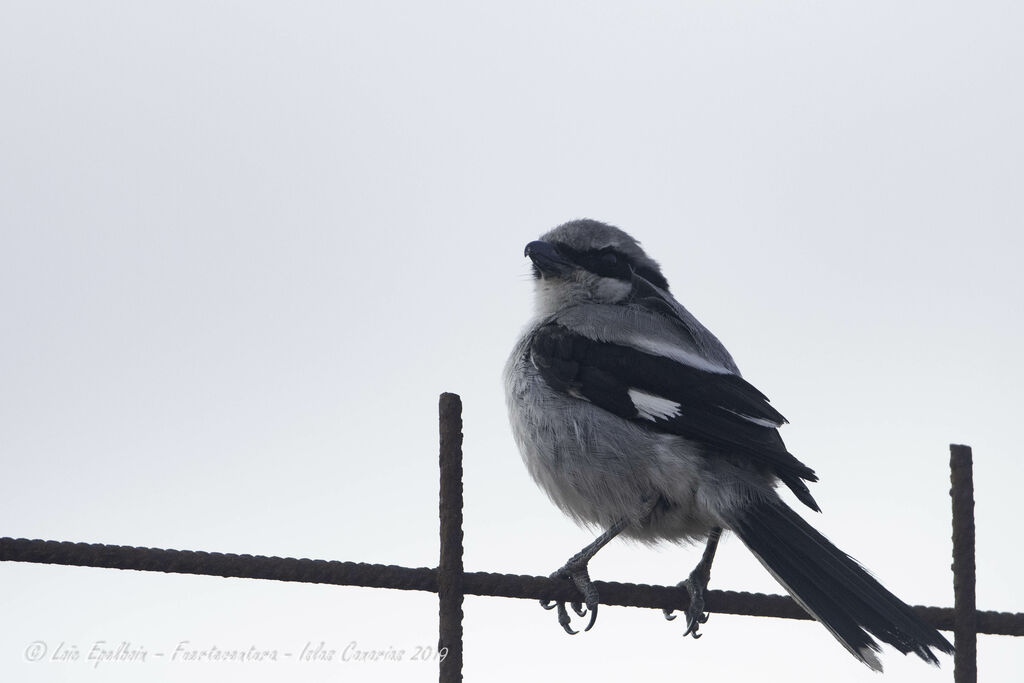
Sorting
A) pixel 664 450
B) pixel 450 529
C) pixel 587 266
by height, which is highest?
pixel 587 266

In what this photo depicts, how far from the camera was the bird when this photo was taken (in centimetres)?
398

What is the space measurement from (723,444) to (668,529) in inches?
15.4

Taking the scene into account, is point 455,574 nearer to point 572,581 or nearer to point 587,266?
point 572,581

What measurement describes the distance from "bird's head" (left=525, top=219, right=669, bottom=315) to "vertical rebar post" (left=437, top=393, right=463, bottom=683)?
9.49 ft

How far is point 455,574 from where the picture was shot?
2.48 m

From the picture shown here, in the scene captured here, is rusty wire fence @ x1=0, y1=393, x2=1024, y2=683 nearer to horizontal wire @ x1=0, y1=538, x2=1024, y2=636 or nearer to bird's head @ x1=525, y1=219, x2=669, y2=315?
horizontal wire @ x1=0, y1=538, x2=1024, y2=636

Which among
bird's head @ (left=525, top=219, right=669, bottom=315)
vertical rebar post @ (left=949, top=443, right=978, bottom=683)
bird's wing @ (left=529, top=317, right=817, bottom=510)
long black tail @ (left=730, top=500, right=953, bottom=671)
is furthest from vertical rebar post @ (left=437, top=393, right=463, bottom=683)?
bird's head @ (left=525, top=219, right=669, bottom=315)

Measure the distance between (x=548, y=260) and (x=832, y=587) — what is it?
237cm

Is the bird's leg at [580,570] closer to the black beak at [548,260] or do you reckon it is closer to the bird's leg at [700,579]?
the bird's leg at [700,579]

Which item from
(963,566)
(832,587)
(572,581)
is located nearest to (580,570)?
(572,581)

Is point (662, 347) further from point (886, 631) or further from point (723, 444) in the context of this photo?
point (886, 631)

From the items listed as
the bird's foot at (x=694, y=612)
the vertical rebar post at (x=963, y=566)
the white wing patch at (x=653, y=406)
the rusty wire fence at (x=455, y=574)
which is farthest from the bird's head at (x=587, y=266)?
the vertical rebar post at (x=963, y=566)

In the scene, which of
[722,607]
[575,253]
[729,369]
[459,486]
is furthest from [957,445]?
[575,253]

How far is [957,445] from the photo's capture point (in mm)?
2750
